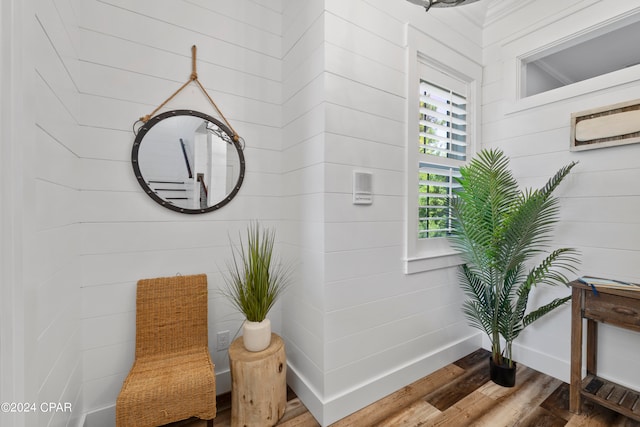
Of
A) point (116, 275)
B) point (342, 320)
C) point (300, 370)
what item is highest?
point (116, 275)

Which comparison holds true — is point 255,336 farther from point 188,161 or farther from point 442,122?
point 442,122

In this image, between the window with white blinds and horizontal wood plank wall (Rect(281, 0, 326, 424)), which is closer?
horizontal wood plank wall (Rect(281, 0, 326, 424))

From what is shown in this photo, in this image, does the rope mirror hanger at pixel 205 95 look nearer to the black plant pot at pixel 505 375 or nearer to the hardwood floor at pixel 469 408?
the hardwood floor at pixel 469 408

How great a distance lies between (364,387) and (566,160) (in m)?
2.08

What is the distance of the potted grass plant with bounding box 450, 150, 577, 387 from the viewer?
1.75m

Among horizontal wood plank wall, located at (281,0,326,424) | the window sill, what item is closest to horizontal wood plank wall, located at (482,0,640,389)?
the window sill

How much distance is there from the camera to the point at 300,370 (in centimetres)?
180

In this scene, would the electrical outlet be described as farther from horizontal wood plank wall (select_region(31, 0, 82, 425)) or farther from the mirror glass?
the mirror glass

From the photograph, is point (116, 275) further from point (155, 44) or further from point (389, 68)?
point (389, 68)

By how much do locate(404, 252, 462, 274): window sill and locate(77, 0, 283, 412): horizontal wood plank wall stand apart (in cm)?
110

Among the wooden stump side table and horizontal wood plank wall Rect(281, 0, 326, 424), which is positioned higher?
horizontal wood plank wall Rect(281, 0, 326, 424)

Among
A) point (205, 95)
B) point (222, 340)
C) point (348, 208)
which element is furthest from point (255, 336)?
point (205, 95)

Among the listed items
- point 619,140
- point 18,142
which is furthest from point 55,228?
point 619,140

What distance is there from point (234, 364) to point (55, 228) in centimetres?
103
